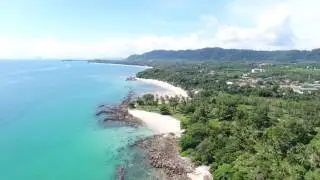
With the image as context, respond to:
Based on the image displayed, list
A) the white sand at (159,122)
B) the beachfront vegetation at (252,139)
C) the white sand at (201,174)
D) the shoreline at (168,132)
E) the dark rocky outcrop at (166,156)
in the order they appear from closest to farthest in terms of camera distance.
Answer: the beachfront vegetation at (252,139)
the white sand at (201,174)
the shoreline at (168,132)
the dark rocky outcrop at (166,156)
the white sand at (159,122)

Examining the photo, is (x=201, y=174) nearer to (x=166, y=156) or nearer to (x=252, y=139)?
(x=166, y=156)

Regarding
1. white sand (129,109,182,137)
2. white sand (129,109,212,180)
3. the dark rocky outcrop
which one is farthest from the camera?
white sand (129,109,182,137)

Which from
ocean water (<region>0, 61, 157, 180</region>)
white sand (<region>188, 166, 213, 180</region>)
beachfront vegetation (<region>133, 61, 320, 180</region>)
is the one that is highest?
beachfront vegetation (<region>133, 61, 320, 180</region>)

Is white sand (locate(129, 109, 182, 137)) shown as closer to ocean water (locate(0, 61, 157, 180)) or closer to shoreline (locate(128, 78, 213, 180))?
shoreline (locate(128, 78, 213, 180))

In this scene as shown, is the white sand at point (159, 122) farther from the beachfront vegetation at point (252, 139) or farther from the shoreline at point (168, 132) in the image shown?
the beachfront vegetation at point (252, 139)

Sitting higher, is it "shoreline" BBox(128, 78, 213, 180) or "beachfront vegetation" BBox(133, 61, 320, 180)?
"beachfront vegetation" BBox(133, 61, 320, 180)

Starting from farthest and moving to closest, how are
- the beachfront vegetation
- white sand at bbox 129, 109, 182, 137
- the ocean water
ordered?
white sand at bbox 129, 109, 182, 137, the ocean water, the beachfront vegetation

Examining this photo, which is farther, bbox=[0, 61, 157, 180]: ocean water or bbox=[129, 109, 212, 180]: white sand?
bbox=[129, 109, 212, 180]: white sand

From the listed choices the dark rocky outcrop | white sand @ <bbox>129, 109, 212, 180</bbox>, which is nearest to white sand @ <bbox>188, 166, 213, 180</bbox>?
the dark rocky outcrop

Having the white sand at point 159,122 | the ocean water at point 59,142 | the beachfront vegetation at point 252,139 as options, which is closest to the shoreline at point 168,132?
the white sand at point 159,122
